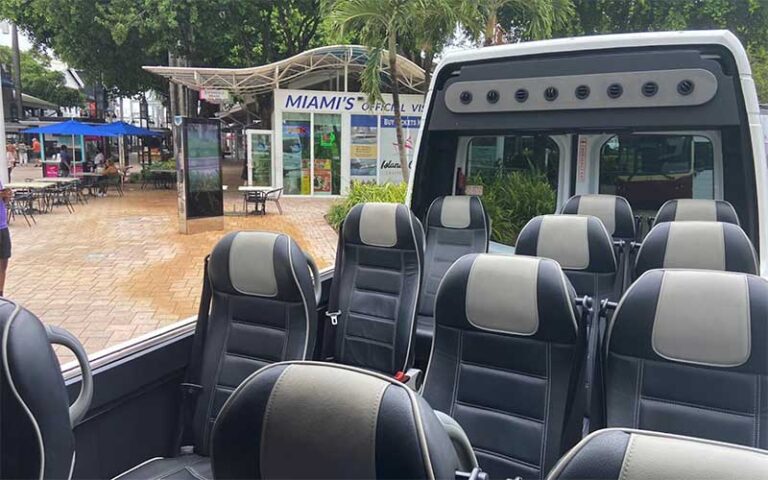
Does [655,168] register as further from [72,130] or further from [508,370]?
[72,130]

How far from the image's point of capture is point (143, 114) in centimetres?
4172

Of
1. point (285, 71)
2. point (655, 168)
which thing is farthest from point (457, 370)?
point (285, 71)

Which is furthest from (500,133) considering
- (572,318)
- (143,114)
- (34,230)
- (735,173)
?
(143,114)

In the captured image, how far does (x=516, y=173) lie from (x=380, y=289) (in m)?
1.96

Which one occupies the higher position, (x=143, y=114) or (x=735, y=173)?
(x=143, y=114)

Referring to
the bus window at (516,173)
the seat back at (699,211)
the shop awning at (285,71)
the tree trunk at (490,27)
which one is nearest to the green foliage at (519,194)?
the bus window at (516,173)

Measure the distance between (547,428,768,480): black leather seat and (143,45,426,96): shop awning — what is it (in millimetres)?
13886

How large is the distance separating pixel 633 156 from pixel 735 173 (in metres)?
0.89

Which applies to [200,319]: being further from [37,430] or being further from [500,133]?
[500,133]

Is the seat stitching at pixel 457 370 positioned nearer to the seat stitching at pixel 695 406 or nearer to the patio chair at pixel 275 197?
the seat stitching at pixel 695 406

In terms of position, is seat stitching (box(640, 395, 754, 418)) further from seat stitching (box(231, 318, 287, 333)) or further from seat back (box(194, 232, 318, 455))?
seat stitching (box(231, 318, 287, 333))

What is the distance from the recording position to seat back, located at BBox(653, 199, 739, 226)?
3900 mm

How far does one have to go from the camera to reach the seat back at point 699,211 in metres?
3.90

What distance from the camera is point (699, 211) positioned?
4.04 meters
